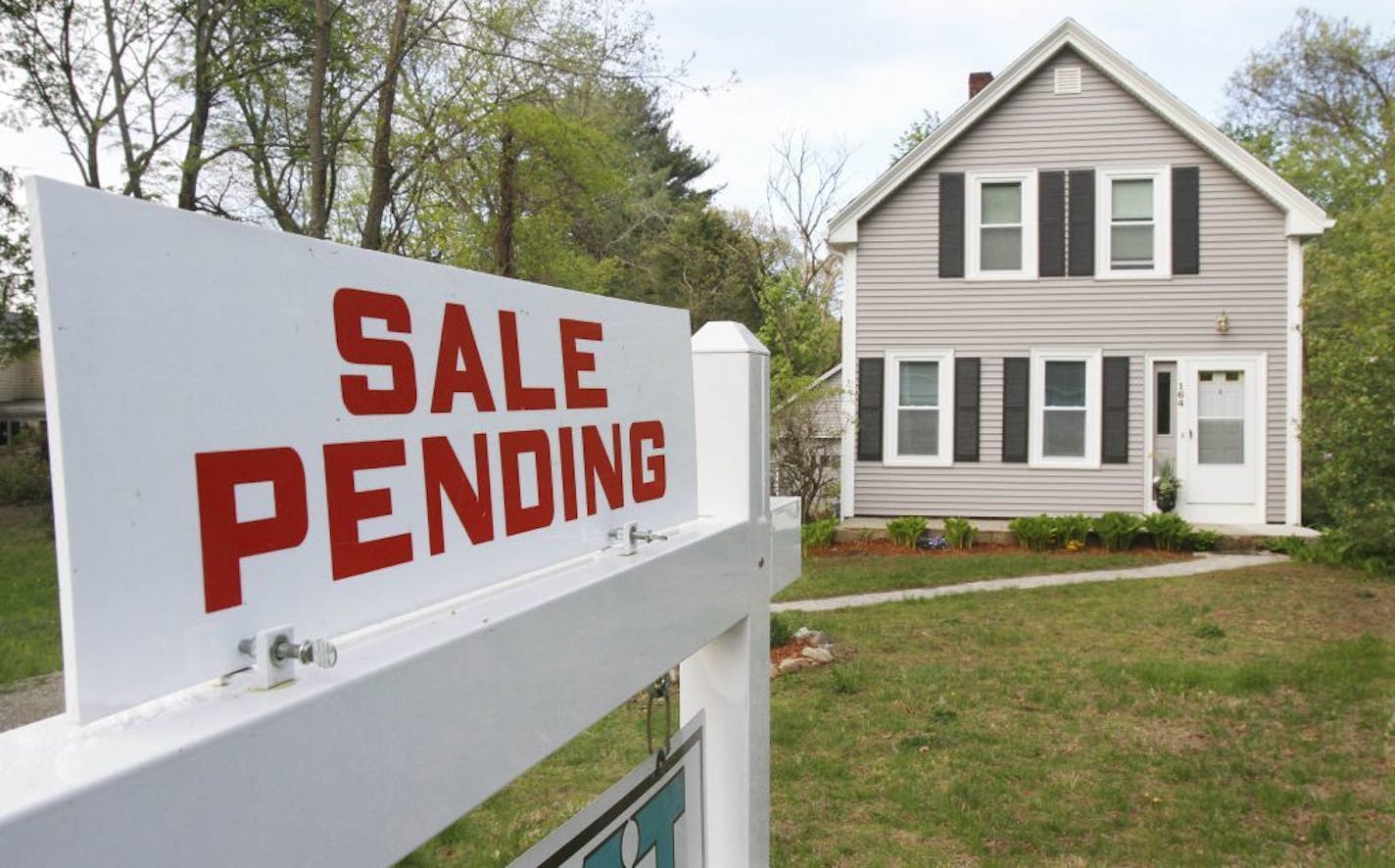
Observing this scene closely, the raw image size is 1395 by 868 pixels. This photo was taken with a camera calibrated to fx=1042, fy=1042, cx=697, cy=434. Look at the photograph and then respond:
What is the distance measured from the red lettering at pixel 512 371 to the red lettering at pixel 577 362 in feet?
0.28

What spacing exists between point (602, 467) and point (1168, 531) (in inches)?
528

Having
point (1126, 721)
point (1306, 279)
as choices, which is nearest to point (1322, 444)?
point (1126, 721)

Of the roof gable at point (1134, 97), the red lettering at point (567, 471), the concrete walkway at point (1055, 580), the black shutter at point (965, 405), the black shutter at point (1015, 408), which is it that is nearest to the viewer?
the red lettering at point (567, 471)

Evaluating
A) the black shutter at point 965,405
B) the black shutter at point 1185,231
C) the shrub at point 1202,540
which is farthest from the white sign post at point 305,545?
the black shutter at point 1185,231

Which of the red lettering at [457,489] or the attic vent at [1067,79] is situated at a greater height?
the attic vent at [1067,79]

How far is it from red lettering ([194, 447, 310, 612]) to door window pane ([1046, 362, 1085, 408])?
15.0 m

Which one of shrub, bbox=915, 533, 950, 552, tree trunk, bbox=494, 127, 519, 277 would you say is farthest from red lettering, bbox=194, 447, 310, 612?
tree trunk, bbox=494, 127, 519, 277

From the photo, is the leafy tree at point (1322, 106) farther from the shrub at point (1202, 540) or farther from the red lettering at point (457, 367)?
the red lettering at point (457, 367)

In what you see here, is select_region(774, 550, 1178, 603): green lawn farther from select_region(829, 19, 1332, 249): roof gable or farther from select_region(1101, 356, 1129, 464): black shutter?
select_region(829, 19, 1332, 249): roof gable

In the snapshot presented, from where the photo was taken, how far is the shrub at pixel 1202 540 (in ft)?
43.4

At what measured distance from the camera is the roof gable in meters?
14.1

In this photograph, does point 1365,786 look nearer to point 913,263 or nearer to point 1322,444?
point 1322,444

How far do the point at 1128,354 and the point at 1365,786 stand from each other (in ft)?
34.3

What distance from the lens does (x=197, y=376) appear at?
0.78m
